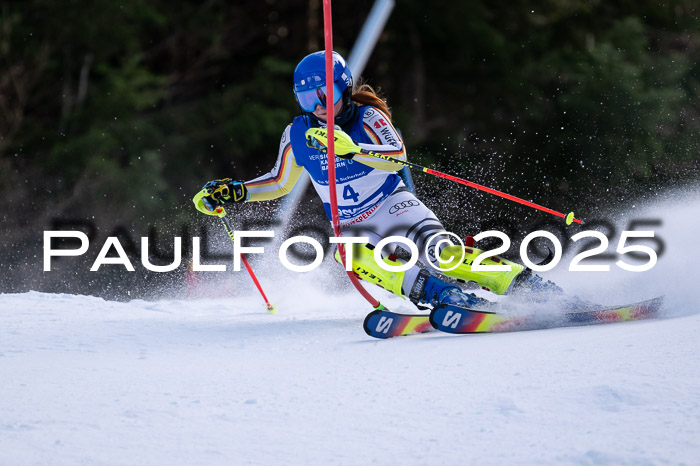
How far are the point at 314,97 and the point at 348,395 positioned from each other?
1.86 m

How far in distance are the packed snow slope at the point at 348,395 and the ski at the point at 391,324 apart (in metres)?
0.08

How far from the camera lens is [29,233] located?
42.1ft

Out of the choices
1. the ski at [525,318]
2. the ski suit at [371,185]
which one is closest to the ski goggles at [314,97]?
the ski suit at [371,185]

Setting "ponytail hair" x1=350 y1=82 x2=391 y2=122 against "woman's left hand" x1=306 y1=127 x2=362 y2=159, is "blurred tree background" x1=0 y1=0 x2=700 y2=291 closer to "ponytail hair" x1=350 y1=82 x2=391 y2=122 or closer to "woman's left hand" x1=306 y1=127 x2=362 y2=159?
"ponytail hair" x1=350 y1=82 x2=391 y2=122

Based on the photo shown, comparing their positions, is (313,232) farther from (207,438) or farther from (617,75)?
(207,438)

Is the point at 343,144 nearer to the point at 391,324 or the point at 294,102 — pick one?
the point at 391,324

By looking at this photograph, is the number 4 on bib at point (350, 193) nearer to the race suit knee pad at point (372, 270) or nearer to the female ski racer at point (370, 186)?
the female ski racer at point (370, 186)

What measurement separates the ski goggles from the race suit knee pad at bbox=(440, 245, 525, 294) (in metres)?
0.92

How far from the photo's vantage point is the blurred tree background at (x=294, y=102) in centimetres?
1303

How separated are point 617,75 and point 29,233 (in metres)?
9.33

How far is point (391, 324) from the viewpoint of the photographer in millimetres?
3906

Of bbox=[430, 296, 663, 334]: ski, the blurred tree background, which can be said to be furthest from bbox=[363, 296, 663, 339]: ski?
the blurred tree background

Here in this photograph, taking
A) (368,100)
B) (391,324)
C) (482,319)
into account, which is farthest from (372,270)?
(368,100)

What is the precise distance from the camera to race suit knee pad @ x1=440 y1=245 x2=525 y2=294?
4152mm
